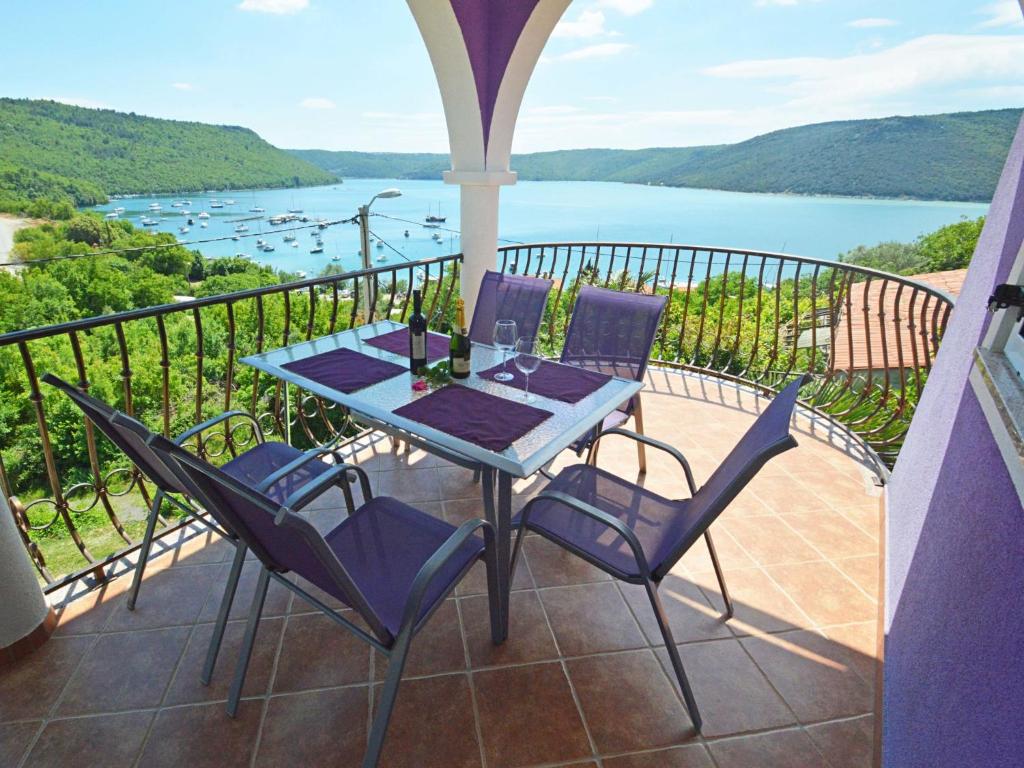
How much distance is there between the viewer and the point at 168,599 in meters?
1.98

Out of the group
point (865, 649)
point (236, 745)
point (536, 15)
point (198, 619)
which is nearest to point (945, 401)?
point (865, 649)

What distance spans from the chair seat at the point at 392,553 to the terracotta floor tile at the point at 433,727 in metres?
0.42

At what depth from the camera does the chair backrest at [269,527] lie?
43.6 inches

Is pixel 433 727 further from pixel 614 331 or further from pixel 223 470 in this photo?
pixel 614 331

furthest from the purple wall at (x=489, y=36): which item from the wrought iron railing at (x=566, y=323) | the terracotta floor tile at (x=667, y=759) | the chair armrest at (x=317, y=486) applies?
the terracotta floor tile at (x=667, y=759)

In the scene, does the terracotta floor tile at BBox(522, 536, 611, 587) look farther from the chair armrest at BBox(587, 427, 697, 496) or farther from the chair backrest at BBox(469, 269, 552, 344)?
the chair backrest at BBox(469, 269, 552, 344)

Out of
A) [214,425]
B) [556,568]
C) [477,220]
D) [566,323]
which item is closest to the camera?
[214,425]

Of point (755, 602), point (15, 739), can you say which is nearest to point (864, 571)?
point (755, 602)

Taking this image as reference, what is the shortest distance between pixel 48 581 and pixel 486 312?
2.34 m

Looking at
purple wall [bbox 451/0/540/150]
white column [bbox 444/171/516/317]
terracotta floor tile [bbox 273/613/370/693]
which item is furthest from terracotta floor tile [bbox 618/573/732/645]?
purple wall [bbox 451/0/540/150]

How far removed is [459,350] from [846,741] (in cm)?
177

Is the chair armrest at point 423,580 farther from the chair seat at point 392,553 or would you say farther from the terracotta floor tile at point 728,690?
the terracotta floor tile at point 728,690

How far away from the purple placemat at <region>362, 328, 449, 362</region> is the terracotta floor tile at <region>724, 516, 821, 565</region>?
1583 millimetres

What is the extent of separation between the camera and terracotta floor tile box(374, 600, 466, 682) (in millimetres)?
1703
